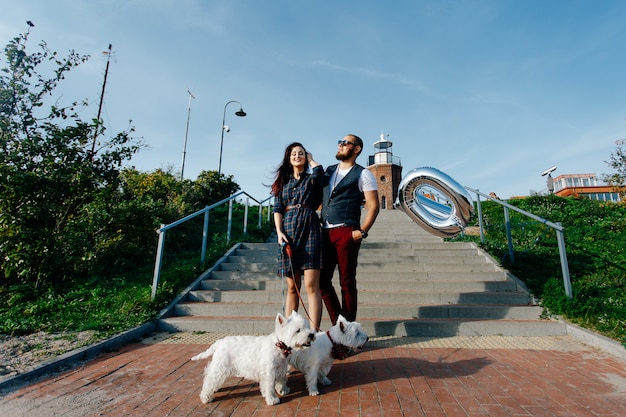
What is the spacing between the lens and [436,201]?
5.45m

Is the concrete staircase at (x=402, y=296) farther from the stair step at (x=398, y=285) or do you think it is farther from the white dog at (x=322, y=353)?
the white dog at (x=322, y=353)

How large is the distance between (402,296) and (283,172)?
96.1 inches

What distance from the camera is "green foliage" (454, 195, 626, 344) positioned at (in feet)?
11.8

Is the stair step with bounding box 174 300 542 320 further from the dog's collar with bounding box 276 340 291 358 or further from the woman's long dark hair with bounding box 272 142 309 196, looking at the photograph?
the dog's collar with bounding box 276 340 291 358

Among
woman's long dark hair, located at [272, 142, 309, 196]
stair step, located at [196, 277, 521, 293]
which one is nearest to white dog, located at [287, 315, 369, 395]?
woman's long dark hair, located at [272, 142, 309, 196]

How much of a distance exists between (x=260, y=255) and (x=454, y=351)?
12.3 feet

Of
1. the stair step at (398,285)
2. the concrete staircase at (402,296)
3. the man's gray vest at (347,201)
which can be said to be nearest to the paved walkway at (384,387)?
the concrete staircase at (402,296)

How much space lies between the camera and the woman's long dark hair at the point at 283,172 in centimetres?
295

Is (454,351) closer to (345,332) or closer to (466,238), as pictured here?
(345,332)

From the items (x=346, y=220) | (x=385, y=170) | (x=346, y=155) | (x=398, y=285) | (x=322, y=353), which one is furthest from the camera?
(x=385, y=170)

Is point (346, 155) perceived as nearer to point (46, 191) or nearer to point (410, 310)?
point (410, 310)

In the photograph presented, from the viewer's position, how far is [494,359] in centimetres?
279

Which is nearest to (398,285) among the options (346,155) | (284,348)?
(346,155)

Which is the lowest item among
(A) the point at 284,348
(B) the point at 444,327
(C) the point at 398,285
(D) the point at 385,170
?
(B) the point at 444,327
